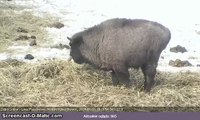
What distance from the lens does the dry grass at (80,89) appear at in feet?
30.8

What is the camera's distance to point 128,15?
59.1 ft

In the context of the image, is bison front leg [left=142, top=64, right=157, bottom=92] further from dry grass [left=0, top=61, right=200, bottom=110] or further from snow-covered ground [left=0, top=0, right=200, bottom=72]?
snow-covered ground [left=0, top=0, right=200, bottom=72]

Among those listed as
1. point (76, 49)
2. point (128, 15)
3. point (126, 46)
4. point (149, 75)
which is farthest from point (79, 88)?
point (128, 15)

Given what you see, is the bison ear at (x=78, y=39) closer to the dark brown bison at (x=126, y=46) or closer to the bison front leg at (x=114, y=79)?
the dark brown bison at (x=126, y=46)

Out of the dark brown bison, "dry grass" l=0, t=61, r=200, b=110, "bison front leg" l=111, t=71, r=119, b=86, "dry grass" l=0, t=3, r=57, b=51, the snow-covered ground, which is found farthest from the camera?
"dry grass" l=0, t=3, r=57, b=51

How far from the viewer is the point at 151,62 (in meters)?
9.87

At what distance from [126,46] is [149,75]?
755 millimetres

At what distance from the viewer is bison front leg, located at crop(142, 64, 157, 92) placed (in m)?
9.93

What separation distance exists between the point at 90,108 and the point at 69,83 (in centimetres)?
154

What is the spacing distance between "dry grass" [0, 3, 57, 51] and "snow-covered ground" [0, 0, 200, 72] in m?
0.43

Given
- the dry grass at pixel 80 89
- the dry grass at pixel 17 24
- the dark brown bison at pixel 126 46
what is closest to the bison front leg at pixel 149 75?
the dark brown bison at pixel 126 46

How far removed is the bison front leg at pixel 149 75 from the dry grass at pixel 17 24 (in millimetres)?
4728

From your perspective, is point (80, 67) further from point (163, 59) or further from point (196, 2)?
point (196, 2)

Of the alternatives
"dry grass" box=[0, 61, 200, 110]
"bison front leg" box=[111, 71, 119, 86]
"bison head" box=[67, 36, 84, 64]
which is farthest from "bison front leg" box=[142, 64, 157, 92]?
"bison head" box=[67, 36, 84, 64]
